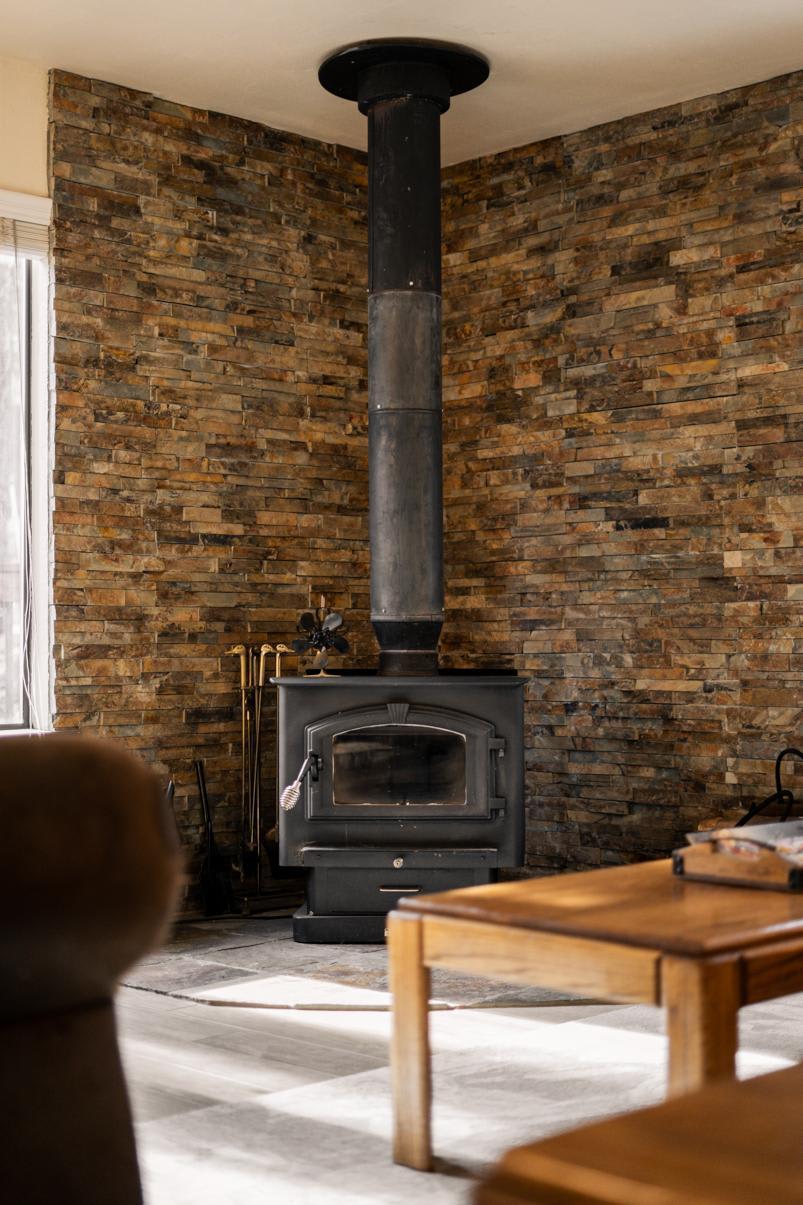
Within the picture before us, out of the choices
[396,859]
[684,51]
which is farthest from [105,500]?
[684,51]

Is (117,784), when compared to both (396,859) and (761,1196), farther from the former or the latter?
(396,859)

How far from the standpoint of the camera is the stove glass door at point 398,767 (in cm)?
482

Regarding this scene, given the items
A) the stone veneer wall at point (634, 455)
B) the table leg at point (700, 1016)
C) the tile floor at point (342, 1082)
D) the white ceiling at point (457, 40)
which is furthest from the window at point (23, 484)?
the table leg at point (700, 1016)

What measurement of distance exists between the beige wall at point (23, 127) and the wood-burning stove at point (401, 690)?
3.31ft

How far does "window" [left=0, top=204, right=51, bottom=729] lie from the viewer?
501 centimetres

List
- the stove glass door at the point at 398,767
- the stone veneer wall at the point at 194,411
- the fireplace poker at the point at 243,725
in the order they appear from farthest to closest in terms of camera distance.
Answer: the fireplace poker at the point at 243,725 < the stone veneer wall at the point at 194,411 < the stove glass door at the point at 398,767

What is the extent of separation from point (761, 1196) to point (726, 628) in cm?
470

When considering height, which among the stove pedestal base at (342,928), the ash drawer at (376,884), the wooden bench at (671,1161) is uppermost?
the wooden bench at (671,1161)

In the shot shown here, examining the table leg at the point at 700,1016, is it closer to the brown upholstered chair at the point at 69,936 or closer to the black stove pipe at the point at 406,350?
the brown upholstered chair at the point at 69,936

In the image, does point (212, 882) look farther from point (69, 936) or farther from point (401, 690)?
point (69, 936)

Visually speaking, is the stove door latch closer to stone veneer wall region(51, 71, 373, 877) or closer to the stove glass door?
the stove glass door

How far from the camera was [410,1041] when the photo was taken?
251 cm

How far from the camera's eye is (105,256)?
5203 mm

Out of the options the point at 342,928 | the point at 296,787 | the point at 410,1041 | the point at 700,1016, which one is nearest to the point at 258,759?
the point at 296,787
